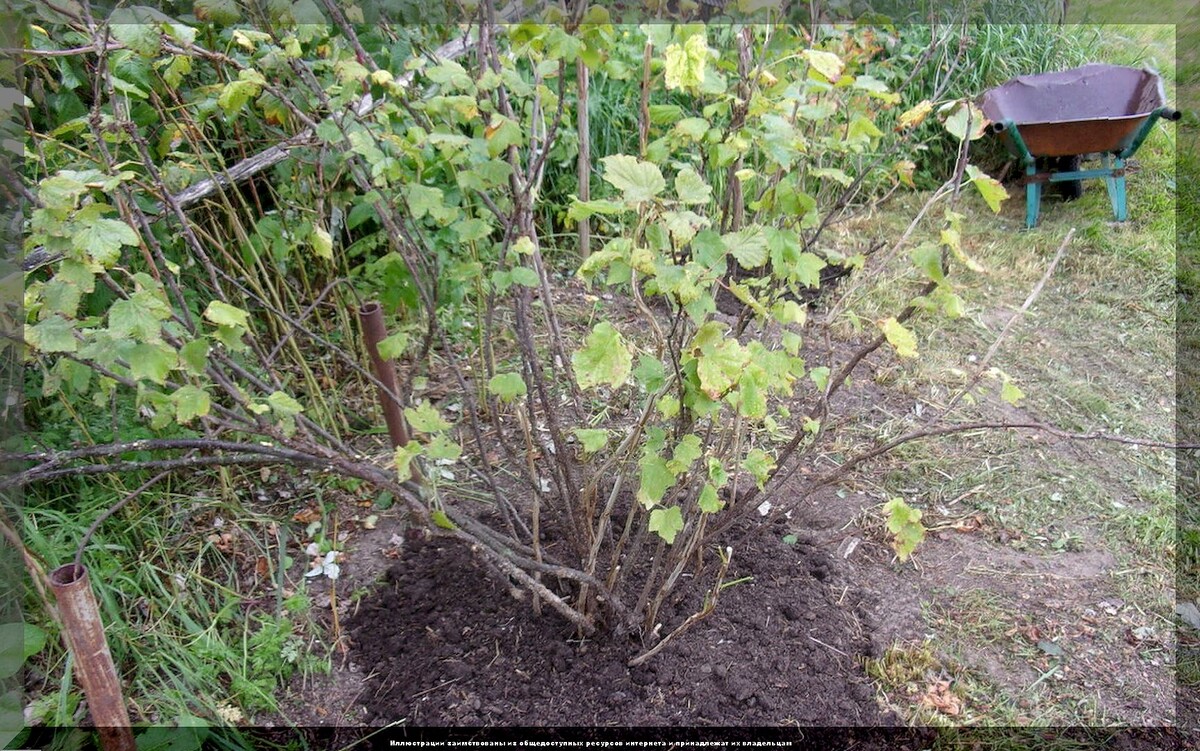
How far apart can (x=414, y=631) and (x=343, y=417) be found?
1.07 m

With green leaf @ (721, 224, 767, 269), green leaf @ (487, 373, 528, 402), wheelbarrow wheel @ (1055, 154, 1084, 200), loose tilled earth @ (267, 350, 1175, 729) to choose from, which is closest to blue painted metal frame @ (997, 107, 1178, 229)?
Result: wheelbarrow wheel @ (1055, 154, 1084, 200)

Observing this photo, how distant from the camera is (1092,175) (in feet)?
15.4

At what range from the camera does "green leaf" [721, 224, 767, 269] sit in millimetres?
1479

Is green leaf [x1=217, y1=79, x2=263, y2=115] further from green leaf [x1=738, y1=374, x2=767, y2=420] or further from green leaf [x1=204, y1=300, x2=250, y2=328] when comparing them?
green leaf [x1=738, y1=374, x2=767, y2=420]

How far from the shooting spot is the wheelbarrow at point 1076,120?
4.56 m

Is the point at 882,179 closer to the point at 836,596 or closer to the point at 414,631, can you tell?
the point at 836,596

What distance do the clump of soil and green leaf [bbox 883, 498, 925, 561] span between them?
1.43 ft

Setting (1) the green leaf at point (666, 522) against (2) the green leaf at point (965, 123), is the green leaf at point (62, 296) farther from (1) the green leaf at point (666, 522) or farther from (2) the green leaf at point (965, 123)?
(2) the green leaf at point (965, 123)

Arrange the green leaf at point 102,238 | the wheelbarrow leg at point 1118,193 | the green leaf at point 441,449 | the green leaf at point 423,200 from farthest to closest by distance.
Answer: the wheelbarrow leg at point 1118,193, the green leaf at point 423,200, the green leaf at point 441,449, the green leaf at point 102,238

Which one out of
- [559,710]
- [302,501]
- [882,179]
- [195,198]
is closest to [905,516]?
[559,710]

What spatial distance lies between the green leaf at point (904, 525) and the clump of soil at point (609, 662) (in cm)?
44

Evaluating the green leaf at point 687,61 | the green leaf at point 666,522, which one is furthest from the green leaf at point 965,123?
the green leaf at point 666,522

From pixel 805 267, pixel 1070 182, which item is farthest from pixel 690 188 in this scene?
pixel 1070 182

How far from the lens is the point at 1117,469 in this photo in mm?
2971
